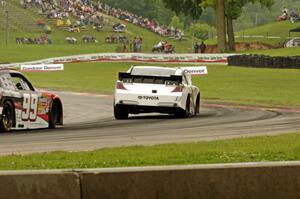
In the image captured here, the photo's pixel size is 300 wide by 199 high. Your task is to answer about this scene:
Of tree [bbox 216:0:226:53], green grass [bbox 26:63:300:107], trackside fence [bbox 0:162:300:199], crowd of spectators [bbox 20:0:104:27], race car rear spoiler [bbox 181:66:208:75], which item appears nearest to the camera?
trackside fence [bbox 0:162:300:199]

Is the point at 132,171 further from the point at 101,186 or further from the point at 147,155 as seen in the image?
the point at 147,155

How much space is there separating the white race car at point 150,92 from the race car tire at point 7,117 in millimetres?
5486

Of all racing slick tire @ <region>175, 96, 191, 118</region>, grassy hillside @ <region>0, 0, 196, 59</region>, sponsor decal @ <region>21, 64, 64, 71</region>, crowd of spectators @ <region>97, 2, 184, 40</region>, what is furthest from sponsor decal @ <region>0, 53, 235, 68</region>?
racing slick tire @ <region>175, 96, 191, 118</region>

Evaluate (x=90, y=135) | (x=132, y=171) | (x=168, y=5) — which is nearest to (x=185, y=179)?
(x=132, y=171)

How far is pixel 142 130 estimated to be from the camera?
17359mm

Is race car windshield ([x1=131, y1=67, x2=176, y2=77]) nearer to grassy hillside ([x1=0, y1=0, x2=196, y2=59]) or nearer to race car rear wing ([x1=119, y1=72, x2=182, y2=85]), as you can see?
race car rear wing ([x1=119, y1=72, x2=182, y2=85])

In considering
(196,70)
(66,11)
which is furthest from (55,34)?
(196,70)

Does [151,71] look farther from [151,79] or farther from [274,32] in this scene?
[274,32]

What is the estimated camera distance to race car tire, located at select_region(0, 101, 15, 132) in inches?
645

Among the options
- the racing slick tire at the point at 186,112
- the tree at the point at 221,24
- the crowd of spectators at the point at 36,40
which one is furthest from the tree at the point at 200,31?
the racing slick tire at the point at 186,112

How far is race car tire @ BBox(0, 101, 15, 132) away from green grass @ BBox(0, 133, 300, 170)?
527 centimetres

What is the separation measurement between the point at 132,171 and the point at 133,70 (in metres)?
15.3

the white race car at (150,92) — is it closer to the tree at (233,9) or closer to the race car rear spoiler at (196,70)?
the race car rear spoiler at (196,70)

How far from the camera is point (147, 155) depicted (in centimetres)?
1016
